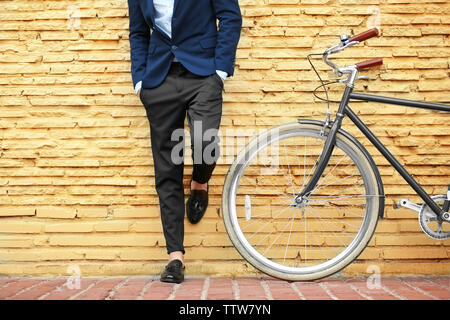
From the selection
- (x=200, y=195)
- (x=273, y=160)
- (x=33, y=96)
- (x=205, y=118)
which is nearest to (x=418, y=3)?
A: (x=273, y=160)

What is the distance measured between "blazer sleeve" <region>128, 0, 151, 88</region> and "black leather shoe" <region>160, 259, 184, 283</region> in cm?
114

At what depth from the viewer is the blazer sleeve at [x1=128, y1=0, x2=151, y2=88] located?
2830 millimetres

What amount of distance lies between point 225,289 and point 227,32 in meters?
1.54

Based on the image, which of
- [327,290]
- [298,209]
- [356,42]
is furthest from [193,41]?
[327,290]

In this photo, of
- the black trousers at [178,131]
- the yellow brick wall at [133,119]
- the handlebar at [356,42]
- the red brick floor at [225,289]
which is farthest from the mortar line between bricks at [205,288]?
the handlebar at [356,42]

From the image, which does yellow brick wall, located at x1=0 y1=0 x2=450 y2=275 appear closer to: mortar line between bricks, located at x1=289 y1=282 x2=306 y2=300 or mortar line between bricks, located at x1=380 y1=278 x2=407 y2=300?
mortar line between bricks, located at x1=380 y1=278 x2=407 y2=300

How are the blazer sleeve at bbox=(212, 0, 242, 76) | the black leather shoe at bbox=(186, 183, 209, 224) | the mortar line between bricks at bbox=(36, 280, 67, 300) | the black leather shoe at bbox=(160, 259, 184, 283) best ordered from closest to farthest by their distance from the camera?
1. the mortar line between bricks at bbox=(36, 280, 67, 300)
2. the blazer sleeve at bbox=(212, 0, 242, 76)
3. the black leather shoe at bbox=(160, 259, 184, 283)
4. the black leather shoe at bbox=(186, 183, 209, 224)

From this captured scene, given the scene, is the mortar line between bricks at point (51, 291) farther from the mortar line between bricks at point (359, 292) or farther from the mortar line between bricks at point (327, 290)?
the mortar line between bricks at point (359, 292)

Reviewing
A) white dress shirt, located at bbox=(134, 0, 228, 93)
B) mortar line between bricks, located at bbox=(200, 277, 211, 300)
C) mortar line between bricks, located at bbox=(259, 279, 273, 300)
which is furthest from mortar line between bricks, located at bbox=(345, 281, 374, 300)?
white dress shirt, located at bbox=(134, 0, 228, 93)

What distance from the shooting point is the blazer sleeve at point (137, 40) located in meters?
2.83

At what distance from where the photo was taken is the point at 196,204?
120 inches

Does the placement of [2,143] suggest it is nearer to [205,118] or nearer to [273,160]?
[205,118]

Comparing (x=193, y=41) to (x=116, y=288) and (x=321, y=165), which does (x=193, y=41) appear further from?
(x=116, y=288)

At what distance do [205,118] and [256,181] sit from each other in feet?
2.27
